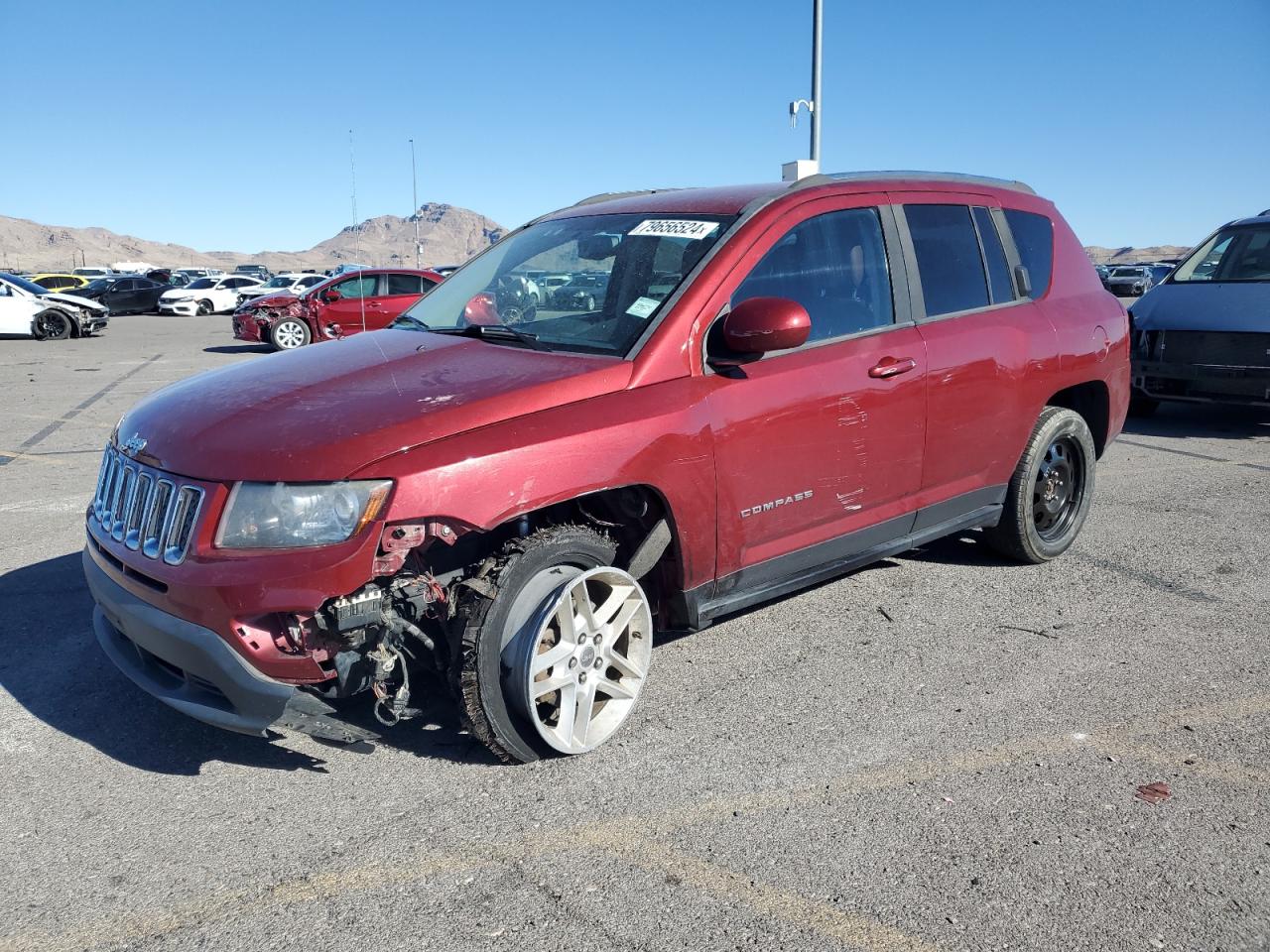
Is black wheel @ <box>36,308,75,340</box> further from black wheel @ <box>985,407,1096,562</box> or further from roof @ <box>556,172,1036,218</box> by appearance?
black wheel @ <box>985,407,1096,562</box>

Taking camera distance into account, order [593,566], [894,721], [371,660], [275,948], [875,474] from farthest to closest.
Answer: [875,474] < [894,721] < [593,566] < [371,660] < [275,948]

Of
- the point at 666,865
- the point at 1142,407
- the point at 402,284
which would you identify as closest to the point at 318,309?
the point at 402,284

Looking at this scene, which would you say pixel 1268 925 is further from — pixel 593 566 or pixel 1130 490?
pixel 1130 490

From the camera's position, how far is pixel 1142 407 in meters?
10.4

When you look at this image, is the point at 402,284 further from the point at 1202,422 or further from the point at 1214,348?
the point at 1214,348

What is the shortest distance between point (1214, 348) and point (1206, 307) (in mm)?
482

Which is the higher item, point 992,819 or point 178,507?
point 178,507

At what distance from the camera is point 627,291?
3934 mm

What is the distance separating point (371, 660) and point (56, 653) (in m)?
2.07

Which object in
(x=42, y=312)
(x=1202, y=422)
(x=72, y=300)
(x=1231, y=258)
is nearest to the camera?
(x=1231, y=258)

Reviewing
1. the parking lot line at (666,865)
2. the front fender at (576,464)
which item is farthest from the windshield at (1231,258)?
the front fender at (576,464)

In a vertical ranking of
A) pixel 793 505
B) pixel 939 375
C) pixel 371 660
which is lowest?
pixel 371 660

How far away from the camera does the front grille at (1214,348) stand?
8.66 m

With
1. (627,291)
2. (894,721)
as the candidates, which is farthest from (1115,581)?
(627,291)
